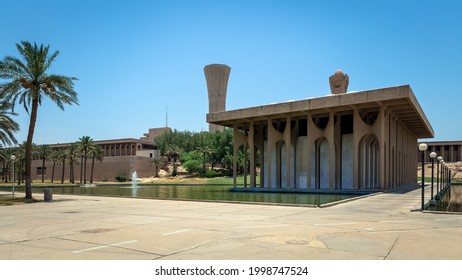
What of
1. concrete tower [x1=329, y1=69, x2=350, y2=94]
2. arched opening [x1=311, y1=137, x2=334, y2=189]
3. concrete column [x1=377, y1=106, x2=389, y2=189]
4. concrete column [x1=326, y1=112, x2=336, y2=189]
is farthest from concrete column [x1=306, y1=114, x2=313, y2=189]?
concrete tower [x1=329, y1=69, x2=350, y2=94]

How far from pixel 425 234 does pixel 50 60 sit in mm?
24544

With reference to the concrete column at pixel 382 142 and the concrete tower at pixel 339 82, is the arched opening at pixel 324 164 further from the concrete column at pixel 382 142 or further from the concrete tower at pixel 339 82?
the concrete tower at pixel 339 82

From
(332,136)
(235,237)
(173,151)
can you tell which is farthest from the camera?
(173,151)

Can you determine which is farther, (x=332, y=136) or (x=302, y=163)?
(x=302, y=163)

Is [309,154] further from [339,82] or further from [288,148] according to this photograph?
[339,82]

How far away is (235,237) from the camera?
9.87 meters

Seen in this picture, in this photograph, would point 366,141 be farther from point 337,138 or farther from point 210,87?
point 210,87

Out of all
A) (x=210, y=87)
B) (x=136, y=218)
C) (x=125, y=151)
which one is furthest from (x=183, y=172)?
(x=136, y=218)

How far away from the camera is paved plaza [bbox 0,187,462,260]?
793 cm

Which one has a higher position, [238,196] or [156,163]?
[156,163]

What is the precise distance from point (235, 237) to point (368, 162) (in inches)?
1334

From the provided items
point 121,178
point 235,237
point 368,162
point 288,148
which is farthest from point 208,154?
point 235,237

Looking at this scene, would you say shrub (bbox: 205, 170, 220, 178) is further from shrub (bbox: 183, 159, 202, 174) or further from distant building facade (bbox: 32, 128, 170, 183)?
distant building facade (bbox: 32, 128, 170, 183)

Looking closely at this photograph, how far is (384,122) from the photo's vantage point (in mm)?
34969
